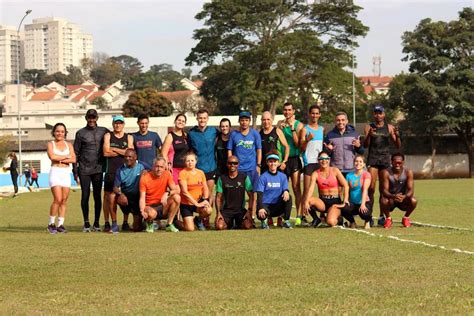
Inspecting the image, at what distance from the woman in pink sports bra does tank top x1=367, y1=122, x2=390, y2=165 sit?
3.79ft

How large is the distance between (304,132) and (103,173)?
3.46 metres

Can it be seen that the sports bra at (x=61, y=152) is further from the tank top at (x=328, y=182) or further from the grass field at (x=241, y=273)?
the tank top at (x=328, y=182)

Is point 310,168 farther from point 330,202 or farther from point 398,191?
point 398,191

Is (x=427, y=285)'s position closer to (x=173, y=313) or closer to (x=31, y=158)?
(x=173, y=313)

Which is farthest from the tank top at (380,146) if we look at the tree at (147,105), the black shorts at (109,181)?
→ the tree at (147,105)

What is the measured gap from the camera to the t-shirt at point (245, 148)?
50.7 feet

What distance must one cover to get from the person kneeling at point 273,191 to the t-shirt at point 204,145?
106cm

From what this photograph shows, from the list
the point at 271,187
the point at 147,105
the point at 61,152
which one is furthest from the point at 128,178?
the point at 147,105

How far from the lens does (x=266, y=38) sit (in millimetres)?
62344

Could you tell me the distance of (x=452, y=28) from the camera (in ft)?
219

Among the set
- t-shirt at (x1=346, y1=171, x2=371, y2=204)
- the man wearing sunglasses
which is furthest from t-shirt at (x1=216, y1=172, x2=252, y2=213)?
t-shirt at (x1=346, y1=171, x2=371, y2=204)

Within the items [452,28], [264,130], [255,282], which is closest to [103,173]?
[264,130]

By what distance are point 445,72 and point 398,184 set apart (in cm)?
5267

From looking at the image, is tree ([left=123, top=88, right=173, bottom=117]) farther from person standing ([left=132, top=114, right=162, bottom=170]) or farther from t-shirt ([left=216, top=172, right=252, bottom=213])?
Answer: t-shirt ([left=216, top=172, right=252, bottom=213])
